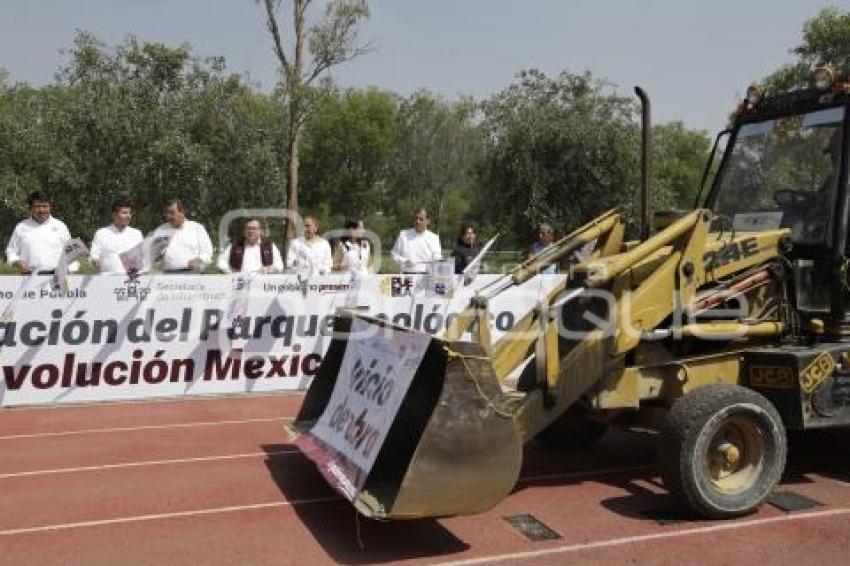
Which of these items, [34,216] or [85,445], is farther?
[34,216]

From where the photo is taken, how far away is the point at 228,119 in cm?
2434

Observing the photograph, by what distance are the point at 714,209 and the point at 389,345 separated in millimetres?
3384

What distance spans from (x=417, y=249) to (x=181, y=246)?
3.33m

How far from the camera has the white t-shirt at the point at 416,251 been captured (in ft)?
38.7

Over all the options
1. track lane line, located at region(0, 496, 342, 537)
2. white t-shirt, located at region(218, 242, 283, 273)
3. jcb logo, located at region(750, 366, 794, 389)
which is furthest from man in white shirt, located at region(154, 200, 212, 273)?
jcb logo, located at region(750, 366, 794, 389)

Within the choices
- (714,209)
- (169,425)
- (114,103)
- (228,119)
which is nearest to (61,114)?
(114,103)

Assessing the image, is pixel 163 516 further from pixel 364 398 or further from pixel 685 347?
pixel 685 347

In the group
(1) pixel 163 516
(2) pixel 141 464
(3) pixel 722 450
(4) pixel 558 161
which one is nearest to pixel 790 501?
(3) pixel 722 450

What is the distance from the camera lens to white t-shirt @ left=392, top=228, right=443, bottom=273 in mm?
11789

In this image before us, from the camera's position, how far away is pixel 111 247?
32.5 ft

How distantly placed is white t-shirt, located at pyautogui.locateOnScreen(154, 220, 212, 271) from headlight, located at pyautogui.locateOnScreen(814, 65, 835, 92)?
7.07 m

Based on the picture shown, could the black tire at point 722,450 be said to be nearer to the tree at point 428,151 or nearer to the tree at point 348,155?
the tree at point 348,155

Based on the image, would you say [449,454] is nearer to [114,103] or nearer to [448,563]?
[448,563]

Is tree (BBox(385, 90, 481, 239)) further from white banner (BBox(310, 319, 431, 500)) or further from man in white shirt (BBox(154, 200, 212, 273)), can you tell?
white banner (BBox(310, 319, 431, 500))
